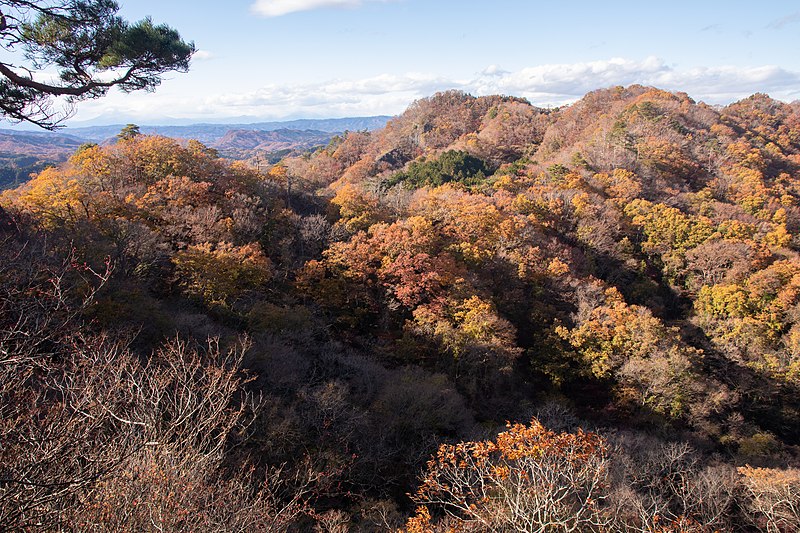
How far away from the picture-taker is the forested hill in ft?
19.6

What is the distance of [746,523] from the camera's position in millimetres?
12078

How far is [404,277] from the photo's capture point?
21.1 m

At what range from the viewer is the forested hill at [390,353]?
5.97 meters

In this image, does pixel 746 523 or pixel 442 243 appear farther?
pixel 442 243

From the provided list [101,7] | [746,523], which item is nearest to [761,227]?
[746,523]

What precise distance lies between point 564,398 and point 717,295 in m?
12.5

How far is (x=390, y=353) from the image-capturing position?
19.3m

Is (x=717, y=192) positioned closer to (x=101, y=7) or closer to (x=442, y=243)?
(x=442, y=243)

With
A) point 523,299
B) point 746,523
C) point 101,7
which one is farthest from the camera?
point 523,299

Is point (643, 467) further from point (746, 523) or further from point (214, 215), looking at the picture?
point (214, 215)

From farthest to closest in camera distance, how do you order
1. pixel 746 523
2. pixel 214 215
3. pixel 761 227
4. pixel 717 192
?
pixel 717 192 → pixel 761 227 → pixel 214 215 → pixel 746 523

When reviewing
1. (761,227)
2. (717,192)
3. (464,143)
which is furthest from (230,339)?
(464,143)

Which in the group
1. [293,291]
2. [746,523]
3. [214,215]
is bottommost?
[746,523]

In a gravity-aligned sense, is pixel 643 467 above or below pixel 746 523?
above
